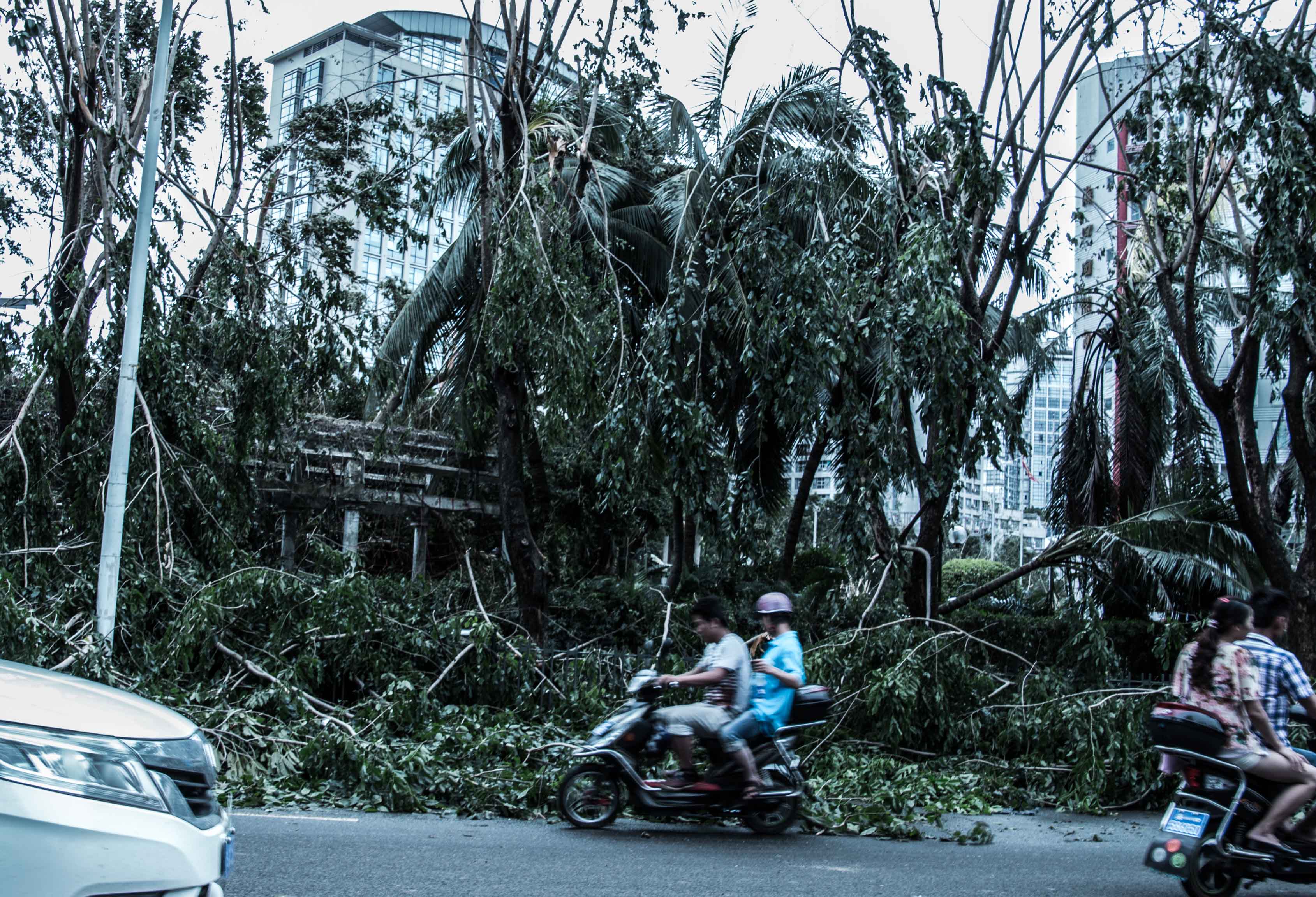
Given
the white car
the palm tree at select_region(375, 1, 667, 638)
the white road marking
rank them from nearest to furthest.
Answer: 1. the white car
2. the white road marking
3. the palm tree at select_region(375, 1, 667, 638)

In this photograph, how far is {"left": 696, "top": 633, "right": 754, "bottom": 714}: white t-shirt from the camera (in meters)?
6.88

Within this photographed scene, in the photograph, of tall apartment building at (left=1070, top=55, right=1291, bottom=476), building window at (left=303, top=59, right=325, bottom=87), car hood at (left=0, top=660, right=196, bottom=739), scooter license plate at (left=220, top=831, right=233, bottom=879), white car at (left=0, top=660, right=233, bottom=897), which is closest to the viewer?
white car at (left=0, top=660, right=233, bottom=897)

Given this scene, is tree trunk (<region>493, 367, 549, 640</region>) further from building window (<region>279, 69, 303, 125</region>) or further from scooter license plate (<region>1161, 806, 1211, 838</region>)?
scooter license plate (<region>1161, 806, 1211, 838</region>)

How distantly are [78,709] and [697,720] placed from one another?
168 inches

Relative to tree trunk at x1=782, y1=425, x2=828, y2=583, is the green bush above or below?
below

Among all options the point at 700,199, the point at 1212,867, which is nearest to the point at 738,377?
the point at 700,199

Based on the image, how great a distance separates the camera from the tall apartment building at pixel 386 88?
13.6 m

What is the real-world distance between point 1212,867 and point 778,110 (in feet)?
41.7

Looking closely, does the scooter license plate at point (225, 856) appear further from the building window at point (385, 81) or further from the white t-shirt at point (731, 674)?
the building window at point (385, 81)

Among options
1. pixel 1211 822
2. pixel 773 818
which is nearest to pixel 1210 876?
pixel 1211 822

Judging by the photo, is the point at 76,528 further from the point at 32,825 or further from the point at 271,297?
the point at 32,825

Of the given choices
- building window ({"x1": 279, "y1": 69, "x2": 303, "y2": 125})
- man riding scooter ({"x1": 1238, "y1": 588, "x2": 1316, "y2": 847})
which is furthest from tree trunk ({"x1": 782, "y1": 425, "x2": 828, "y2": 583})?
man riding scooter ({"x1": 1238, "y1": 588, "x2": 1316, "y2": 847})

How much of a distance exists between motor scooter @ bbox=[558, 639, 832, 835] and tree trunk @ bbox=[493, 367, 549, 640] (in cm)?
670

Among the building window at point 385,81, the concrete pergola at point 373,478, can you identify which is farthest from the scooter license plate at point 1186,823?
the concrete pergola at point 373,478
